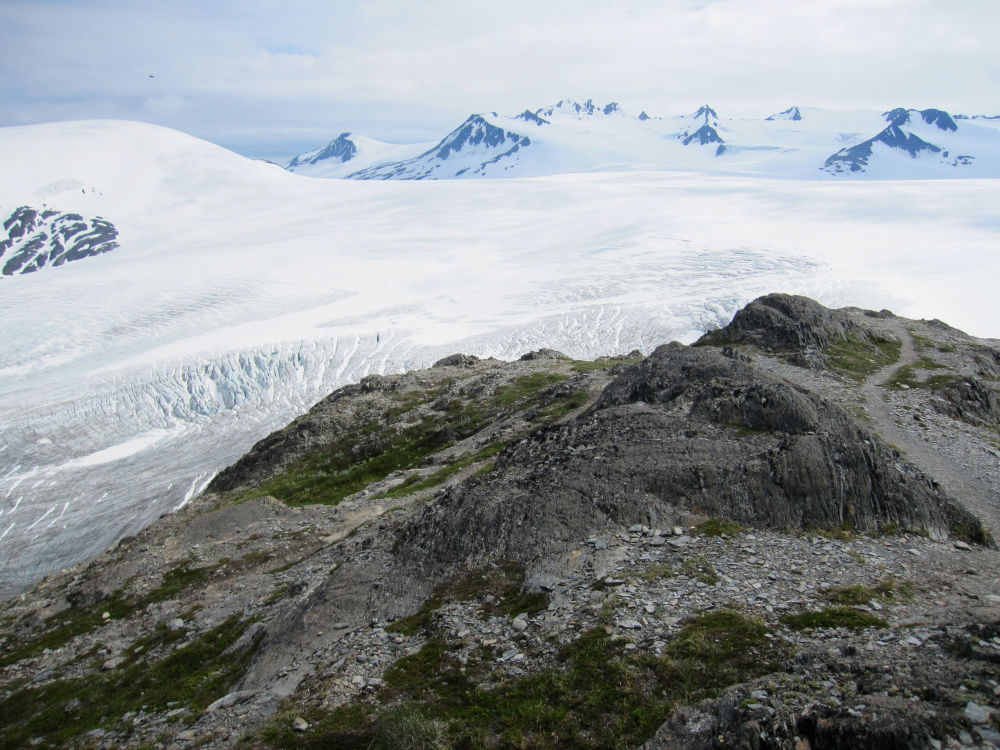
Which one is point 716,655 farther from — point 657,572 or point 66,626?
point 66,626

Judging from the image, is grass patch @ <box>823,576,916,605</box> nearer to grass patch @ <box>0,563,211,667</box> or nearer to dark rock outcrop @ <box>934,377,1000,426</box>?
dark rock outcrop @ <box>934,377,1000,426</box>

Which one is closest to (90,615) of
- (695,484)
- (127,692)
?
(127,692)

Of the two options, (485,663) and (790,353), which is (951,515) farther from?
(790,353)

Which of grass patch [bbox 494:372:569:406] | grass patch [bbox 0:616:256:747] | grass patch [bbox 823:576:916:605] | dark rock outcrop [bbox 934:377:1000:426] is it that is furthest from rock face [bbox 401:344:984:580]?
grass patch [bbox 494:372:569:406]

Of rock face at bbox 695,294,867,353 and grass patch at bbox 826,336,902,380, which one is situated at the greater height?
rock face at bbox 695,294,867,353

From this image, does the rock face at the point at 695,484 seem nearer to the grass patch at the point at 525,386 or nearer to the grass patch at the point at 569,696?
the grass patch at the point at 569,696

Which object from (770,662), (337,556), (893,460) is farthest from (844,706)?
(337,556)
